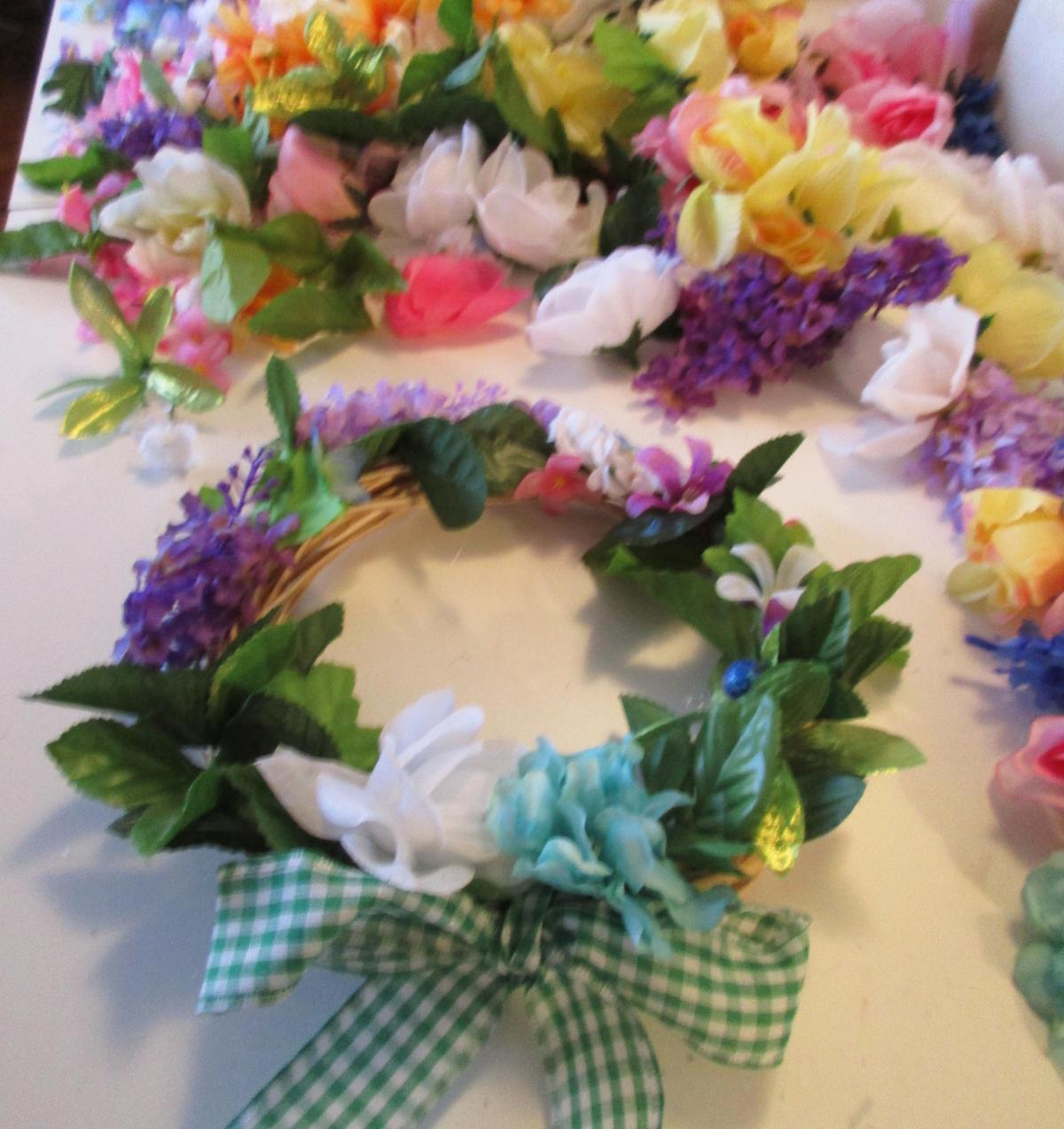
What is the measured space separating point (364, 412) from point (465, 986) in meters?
0.38

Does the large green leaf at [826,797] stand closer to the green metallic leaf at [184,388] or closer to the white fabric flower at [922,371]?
the white fabric flower at [922,371]

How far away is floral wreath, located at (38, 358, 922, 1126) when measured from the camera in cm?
45

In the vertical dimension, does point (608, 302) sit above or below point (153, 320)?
below

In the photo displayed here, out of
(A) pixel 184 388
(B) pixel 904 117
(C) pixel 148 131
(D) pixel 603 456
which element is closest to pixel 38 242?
(C) pixel 148 131

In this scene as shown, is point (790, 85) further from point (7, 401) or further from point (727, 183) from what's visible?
point (7, 401)

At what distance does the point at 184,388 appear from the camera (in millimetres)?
764

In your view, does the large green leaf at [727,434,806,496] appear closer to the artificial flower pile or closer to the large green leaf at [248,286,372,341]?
the artificial flower pile

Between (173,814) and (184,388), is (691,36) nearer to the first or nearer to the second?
(184,388)

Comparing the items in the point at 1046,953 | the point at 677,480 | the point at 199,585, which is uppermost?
the point at 199,585

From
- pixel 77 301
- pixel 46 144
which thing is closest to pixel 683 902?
pixel 77 301

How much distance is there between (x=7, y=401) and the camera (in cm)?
79

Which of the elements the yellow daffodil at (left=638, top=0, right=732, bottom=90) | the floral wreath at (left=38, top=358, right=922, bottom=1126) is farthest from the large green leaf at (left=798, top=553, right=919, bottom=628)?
the yellow daffodil at (left=638, top=0, right=732, bottom=90)

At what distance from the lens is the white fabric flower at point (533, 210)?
815 mm

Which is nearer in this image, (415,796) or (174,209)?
(415,796)
